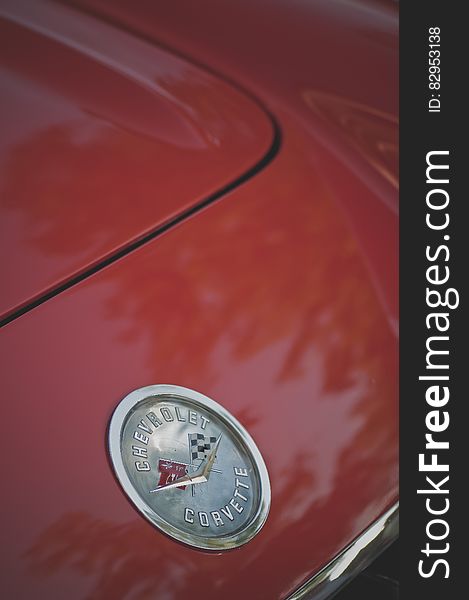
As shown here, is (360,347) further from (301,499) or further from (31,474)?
(31,474)

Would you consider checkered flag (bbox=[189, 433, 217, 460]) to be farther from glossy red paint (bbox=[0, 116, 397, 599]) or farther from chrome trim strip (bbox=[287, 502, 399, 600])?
chrome trim strip (bbox=[287, 502, 399, 600])

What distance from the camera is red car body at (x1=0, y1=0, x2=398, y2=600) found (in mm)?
817

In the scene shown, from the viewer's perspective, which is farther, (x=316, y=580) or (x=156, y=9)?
(x=156, y=9)

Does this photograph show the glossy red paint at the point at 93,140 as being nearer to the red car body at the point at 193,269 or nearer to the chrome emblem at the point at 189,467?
the red car body at the point at 193,269

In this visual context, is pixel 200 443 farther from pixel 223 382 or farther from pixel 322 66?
pixel 322 66

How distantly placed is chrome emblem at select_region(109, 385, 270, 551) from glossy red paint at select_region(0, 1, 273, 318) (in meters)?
0.20

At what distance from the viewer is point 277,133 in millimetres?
1113

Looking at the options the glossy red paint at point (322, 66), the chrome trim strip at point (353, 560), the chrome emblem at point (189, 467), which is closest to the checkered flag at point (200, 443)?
the chrome emblem at point (189, 467)

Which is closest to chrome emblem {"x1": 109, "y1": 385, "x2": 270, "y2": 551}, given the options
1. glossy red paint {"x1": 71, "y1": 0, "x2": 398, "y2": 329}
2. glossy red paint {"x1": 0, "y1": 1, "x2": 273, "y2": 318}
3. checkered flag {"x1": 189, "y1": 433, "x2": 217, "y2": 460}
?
checkered flag {"x1": 189, "y1": 433, "x2": 217, "y2": 460}

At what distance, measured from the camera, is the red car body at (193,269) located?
82cm

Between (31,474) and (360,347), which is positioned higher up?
(360,347)

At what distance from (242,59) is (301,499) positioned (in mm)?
687

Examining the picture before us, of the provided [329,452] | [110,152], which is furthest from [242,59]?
[329,452]

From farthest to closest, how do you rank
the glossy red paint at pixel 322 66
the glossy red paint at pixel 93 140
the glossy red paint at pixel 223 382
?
1. the glossy red paint at pixel 322 66
2. the glossy red paint at pixel 93 140
3. the glossy red paint at pixel 223 382
